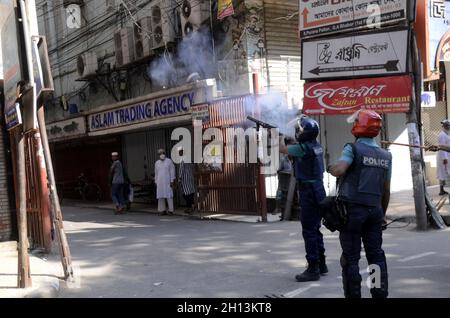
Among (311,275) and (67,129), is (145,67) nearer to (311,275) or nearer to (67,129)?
(67,129)

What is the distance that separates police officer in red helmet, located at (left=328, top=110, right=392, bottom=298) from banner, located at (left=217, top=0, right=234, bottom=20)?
27.9 ft

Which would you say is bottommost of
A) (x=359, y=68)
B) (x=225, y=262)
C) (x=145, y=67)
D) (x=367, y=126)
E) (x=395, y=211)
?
(x=225, y=262)

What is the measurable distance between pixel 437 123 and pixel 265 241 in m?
9.06

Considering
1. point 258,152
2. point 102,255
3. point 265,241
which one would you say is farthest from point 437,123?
point 102,255

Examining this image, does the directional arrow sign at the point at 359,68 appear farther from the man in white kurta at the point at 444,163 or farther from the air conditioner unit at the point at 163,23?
the air conditioner unit at the point at 163,23

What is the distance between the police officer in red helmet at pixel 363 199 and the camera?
443 cm

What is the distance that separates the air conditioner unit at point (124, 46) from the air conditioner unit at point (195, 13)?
3218 millimetres

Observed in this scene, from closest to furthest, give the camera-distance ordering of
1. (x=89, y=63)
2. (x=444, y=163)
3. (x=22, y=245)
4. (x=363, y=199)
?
(x=363, y=199) < (x=22, y=245) < (x=444, y=163) < (x=89, y=63)

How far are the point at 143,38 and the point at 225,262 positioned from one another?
1060cm

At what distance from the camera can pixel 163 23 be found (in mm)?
15031

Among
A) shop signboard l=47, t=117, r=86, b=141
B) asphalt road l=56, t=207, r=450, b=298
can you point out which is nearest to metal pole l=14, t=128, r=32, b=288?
asphalt road l=56, t=207, r=450, b=298

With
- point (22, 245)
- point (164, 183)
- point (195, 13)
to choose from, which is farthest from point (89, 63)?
point (22, 245)
